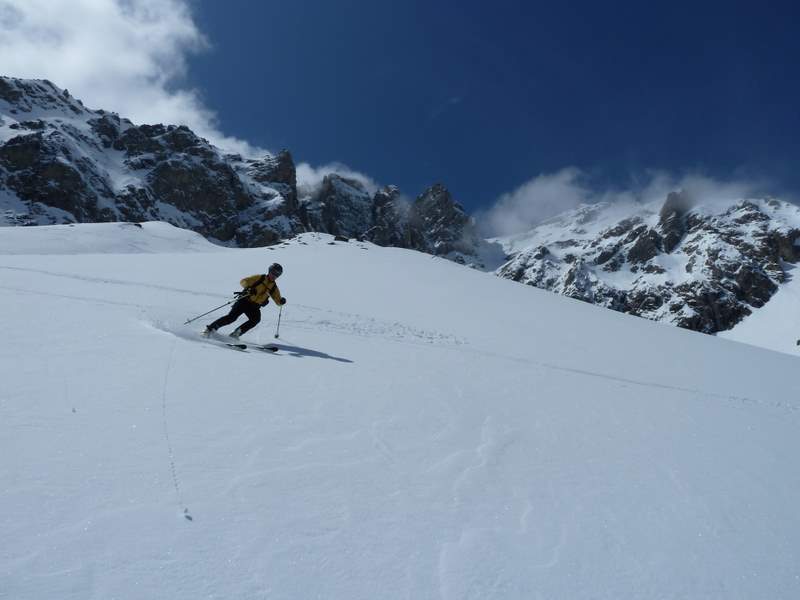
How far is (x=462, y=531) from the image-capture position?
3.22 metres

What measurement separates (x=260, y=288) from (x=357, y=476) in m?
7.57

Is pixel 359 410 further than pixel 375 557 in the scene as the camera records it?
Yes

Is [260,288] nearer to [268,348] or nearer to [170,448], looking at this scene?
[268,348]

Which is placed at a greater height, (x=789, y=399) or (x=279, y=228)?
(x=279, y=228)

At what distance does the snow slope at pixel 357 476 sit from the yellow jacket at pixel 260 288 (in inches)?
69.5

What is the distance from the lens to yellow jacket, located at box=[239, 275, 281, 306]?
1053 centimetres

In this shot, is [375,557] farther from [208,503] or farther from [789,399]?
[789,399]

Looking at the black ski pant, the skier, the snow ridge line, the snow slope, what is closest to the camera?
the snow slope

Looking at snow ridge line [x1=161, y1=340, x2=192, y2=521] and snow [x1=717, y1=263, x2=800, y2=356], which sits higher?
snow [x1=717, y1=263, x2=800, y2=356]

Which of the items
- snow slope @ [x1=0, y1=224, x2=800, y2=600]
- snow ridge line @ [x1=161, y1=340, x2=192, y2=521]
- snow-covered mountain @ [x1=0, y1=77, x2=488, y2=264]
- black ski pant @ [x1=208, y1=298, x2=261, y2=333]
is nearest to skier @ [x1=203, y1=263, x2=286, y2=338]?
black ski pant @ [x1=208, y1=298, x2=261, y2=333]

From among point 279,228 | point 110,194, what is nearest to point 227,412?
point 110,194

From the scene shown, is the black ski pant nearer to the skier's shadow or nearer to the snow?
the skier's shadow

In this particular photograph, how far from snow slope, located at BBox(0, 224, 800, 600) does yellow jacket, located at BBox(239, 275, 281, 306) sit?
1.77m

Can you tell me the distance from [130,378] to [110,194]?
174 meters
